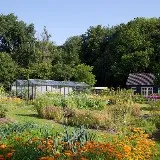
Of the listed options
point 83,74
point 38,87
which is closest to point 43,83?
point 38,87

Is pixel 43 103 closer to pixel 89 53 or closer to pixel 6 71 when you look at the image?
pixel 6 71

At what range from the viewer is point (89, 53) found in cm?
6638

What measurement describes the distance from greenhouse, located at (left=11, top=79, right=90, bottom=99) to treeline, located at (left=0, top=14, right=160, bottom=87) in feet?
23.0

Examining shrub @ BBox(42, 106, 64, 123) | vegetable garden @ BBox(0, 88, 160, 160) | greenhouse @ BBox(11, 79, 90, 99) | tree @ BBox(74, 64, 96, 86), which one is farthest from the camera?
tree @ BBox(74, 64, 96, 86)

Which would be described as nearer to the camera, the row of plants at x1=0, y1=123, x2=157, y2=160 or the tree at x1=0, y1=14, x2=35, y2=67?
the row of plants at x1=0, y1=123, x2=157, y2=160

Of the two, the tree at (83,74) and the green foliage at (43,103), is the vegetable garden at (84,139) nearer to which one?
the green foliage at (43,103)

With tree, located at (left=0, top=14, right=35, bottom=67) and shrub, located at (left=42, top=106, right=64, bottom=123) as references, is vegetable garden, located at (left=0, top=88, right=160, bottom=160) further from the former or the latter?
tree, located at (left=0, top=14, right=35, bottom=67)

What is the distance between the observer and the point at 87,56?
218 feet

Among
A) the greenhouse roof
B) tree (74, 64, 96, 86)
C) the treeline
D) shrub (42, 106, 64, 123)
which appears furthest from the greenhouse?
shrub (42, 106, 64, 123)

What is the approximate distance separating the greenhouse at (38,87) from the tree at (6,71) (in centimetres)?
542

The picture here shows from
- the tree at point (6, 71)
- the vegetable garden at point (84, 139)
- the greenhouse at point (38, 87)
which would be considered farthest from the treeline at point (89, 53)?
the vegetable garden at point (84, 139)

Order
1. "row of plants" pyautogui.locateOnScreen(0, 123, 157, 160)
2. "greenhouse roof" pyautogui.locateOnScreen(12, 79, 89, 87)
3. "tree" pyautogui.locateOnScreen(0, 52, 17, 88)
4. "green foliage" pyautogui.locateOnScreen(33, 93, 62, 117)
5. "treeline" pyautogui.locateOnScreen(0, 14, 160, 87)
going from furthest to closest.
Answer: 1. "treeline" pyautogui.locateOnScreen(0, 14, 160, 87)
2. "tree" pyautogui.locateOnScreen(0, 52, 17, 88)
3. "greenhouse roof" pyautogui.locateOnScreen(12, 79, 89, 87)
4. "green foliage" pyautogui.locateOnScreen(33, 93, 62, 117)
5. "row of plants" pyautogui.locateOnScreen(0, 123, 157, 160)

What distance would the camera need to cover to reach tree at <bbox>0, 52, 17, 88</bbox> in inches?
1982

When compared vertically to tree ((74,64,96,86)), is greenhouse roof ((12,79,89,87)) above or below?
below
